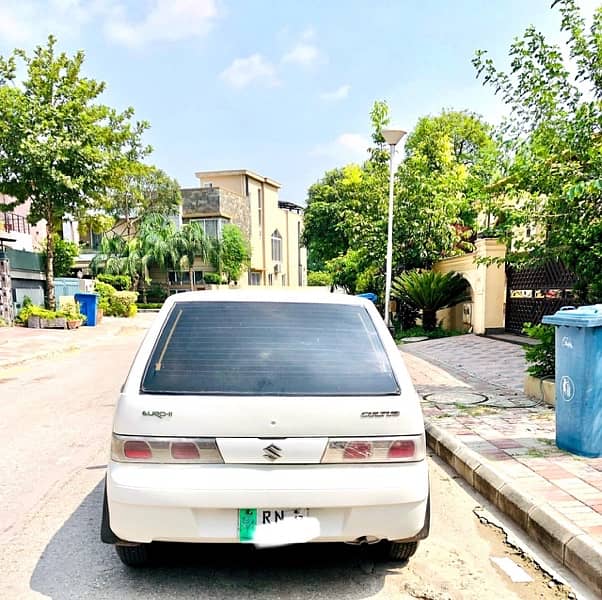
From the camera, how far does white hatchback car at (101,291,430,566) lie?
2.62m

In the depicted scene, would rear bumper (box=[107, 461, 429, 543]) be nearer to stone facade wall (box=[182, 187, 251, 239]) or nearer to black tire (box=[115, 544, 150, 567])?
black tire (box=[115, 544, 150, 567])

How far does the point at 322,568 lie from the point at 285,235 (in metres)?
46.7

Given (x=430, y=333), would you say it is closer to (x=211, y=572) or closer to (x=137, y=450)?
(x=211, y=572)

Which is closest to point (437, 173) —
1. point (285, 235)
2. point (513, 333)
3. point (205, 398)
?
point (513, 333)

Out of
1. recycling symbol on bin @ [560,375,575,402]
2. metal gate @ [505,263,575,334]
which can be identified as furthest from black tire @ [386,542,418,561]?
metal gate @ [505,263,575,334]

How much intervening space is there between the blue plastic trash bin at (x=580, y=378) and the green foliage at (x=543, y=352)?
2.13 m

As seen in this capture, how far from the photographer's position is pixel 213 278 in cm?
3725

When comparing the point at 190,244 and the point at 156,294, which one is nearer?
the point at 190,244

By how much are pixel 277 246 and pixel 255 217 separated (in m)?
4.66

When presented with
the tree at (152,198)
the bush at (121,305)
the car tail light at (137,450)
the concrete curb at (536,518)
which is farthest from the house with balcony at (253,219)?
the car tail light at (137,450)

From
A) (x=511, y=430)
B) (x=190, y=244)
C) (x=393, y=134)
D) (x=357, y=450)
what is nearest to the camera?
(x=357, y=450)

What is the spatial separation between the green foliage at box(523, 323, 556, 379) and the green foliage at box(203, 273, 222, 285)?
103ft

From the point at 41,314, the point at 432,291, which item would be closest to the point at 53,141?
the point at 41,314

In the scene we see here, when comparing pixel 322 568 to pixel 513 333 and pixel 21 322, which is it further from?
pixel 21 322
